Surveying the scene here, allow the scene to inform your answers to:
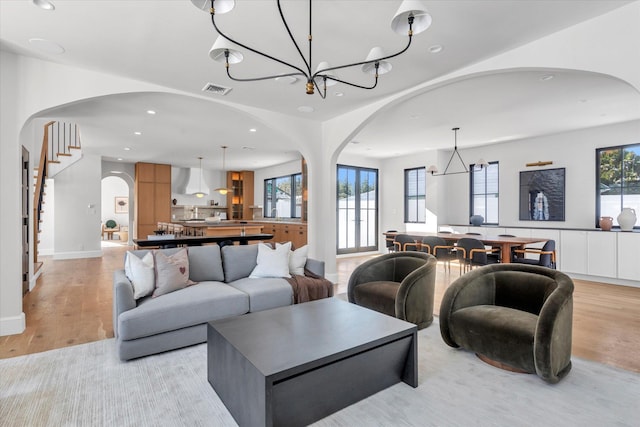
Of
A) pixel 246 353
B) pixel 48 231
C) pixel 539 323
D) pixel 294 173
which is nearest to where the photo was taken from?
pixel 246 353

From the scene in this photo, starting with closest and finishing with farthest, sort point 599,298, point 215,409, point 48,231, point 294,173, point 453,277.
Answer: point 215,409
point 599,298
point 453,277
point 48,231
point 294,173

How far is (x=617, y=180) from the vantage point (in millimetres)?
5848

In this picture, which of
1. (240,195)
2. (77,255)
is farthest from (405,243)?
(77,255)

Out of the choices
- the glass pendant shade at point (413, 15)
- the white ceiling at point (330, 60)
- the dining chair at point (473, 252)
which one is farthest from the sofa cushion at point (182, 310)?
the dining chair at point (473, 252)

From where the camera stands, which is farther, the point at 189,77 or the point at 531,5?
the point at 189,77

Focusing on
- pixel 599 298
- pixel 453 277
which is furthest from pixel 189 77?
pixel 599 298

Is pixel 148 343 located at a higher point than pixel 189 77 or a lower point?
lower

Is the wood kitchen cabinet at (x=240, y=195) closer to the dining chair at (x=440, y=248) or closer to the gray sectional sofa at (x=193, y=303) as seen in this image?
the dining chair at (x=440, y=248)

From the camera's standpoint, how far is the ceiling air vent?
4.14 meters

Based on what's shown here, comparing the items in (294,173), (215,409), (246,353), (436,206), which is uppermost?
(294,173)

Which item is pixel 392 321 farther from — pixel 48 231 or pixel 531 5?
pixel 48 231

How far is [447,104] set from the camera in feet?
15.9

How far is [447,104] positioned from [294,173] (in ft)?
19.6

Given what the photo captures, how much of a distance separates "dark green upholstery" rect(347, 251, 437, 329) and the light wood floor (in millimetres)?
785
